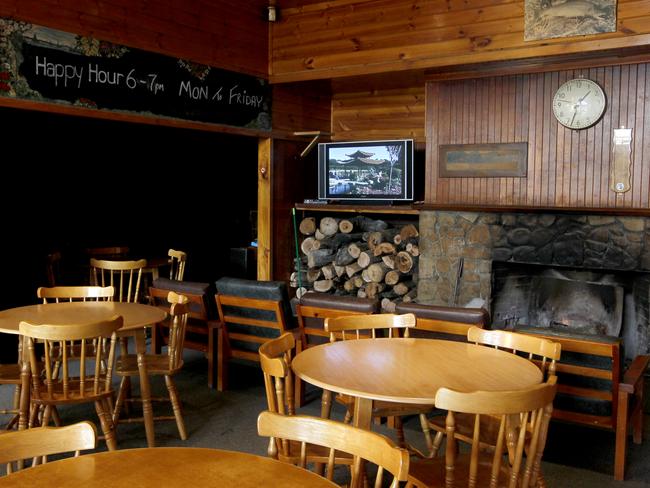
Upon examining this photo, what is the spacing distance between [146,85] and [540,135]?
3.60m

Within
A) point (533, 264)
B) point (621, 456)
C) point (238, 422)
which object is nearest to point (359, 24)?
point (533, 264)

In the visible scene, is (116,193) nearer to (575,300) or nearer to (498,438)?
(575,300)

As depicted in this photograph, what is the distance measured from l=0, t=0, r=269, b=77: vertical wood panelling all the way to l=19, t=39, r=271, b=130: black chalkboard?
0.12 metres

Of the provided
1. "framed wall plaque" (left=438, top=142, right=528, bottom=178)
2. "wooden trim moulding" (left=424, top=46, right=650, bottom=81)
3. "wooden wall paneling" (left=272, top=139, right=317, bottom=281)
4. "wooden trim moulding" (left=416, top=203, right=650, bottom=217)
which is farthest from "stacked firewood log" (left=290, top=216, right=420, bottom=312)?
"wooden trim moulding" (left=424, top=46, right=650, bottom=81)

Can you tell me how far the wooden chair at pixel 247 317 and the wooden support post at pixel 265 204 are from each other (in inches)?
111

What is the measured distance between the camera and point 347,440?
1.81 meters

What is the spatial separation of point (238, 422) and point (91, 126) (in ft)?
16.9

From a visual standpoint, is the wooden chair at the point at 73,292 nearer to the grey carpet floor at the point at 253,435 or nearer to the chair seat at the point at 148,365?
the chair seat at the point at 148,365

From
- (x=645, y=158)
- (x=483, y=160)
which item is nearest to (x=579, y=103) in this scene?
(x=645, y=158)

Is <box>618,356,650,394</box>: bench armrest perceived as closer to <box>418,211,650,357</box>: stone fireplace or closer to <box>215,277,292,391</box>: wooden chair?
<box>418,211,650,357</box>: stone fireplace

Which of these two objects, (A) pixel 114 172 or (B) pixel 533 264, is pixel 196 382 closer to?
(B) pixel 533 264

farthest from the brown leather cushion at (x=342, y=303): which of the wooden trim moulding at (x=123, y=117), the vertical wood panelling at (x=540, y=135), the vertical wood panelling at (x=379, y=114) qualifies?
the vertical wood panelling at (x=379, y=114)

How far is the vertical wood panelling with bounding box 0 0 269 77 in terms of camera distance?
545cm

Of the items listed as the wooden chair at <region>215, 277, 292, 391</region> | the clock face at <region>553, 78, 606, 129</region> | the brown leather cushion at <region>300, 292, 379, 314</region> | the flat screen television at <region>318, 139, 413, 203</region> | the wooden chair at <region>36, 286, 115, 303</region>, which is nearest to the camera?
the brown leather cushion at <region>300, 292, 379, 314</region>
